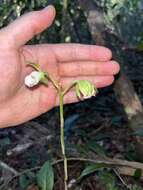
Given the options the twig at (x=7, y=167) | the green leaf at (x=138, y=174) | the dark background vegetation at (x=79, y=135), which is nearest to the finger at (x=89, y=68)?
the dark background vegetation at (x=79, y=135)

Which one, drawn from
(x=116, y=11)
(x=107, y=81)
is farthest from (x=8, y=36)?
(x=116, y=11)

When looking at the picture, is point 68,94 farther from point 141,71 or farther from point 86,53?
point 141,71

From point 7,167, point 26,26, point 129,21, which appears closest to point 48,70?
point 26,26

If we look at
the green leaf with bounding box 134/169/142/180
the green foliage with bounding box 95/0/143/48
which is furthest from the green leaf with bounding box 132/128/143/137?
the green foliage with bounding box 95/0/143/48

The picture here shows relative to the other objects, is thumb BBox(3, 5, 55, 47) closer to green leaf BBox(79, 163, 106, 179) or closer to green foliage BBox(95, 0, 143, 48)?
green leaf BBox(79, 163, 106, 179)

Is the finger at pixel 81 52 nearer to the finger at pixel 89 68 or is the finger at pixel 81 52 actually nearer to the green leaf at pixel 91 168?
the finger at pixel 89 68
